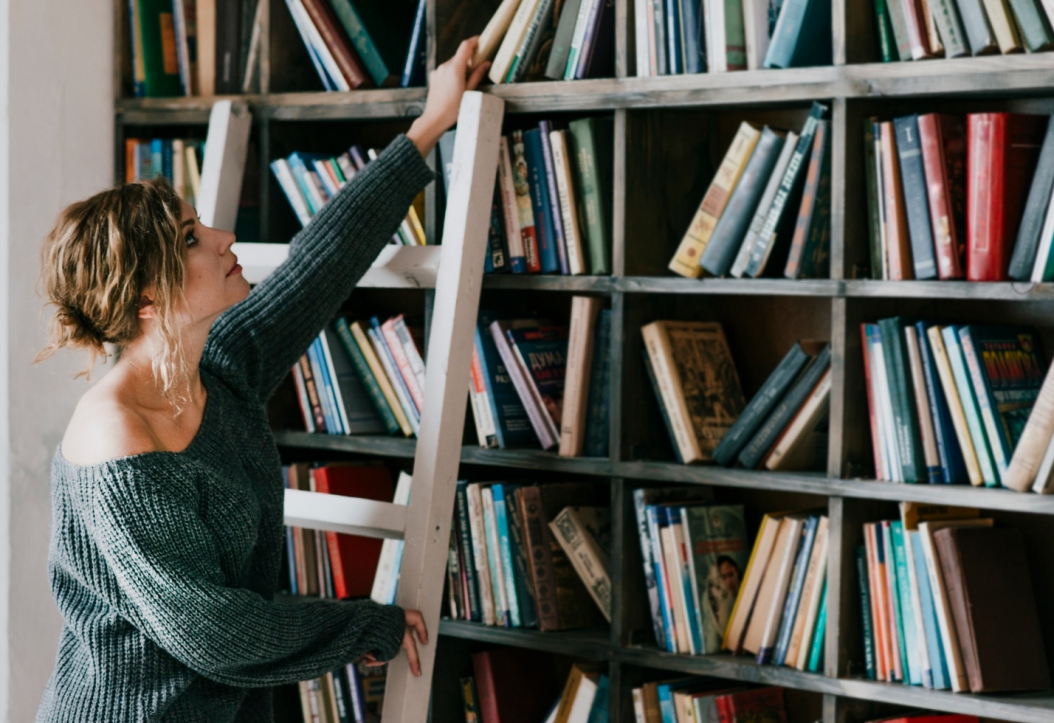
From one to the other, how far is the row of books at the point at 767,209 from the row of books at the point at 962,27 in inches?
6.0

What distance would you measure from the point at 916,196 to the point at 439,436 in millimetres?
784

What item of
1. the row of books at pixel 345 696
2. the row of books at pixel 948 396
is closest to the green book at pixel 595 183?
the row of books at pixel 948 396

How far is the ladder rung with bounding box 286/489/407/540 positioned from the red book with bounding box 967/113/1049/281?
914 mm

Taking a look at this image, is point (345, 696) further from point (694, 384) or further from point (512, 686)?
point (694, 384)

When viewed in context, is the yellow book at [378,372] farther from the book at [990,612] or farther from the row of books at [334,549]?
the book at [990,612]

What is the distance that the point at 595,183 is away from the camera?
78.1 inches

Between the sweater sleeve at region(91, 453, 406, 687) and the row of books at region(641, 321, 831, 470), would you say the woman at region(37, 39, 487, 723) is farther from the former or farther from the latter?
the row of books at region(641, 321, 831, 470)

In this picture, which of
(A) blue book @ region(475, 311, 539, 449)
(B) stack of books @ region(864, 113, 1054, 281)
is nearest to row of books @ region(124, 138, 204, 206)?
(A) blue book @ region(475, 311, 539, 449)

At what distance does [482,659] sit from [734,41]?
115cm

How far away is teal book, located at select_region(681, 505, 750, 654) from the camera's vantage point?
192 centimetres

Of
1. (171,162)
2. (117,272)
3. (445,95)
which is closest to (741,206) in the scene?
(445,95)

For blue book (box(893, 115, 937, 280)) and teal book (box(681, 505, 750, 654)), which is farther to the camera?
teal book (box(681, 505, 750, 654))

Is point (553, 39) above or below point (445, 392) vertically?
above

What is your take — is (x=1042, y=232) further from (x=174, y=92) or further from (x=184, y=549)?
(x=174, y=92)
